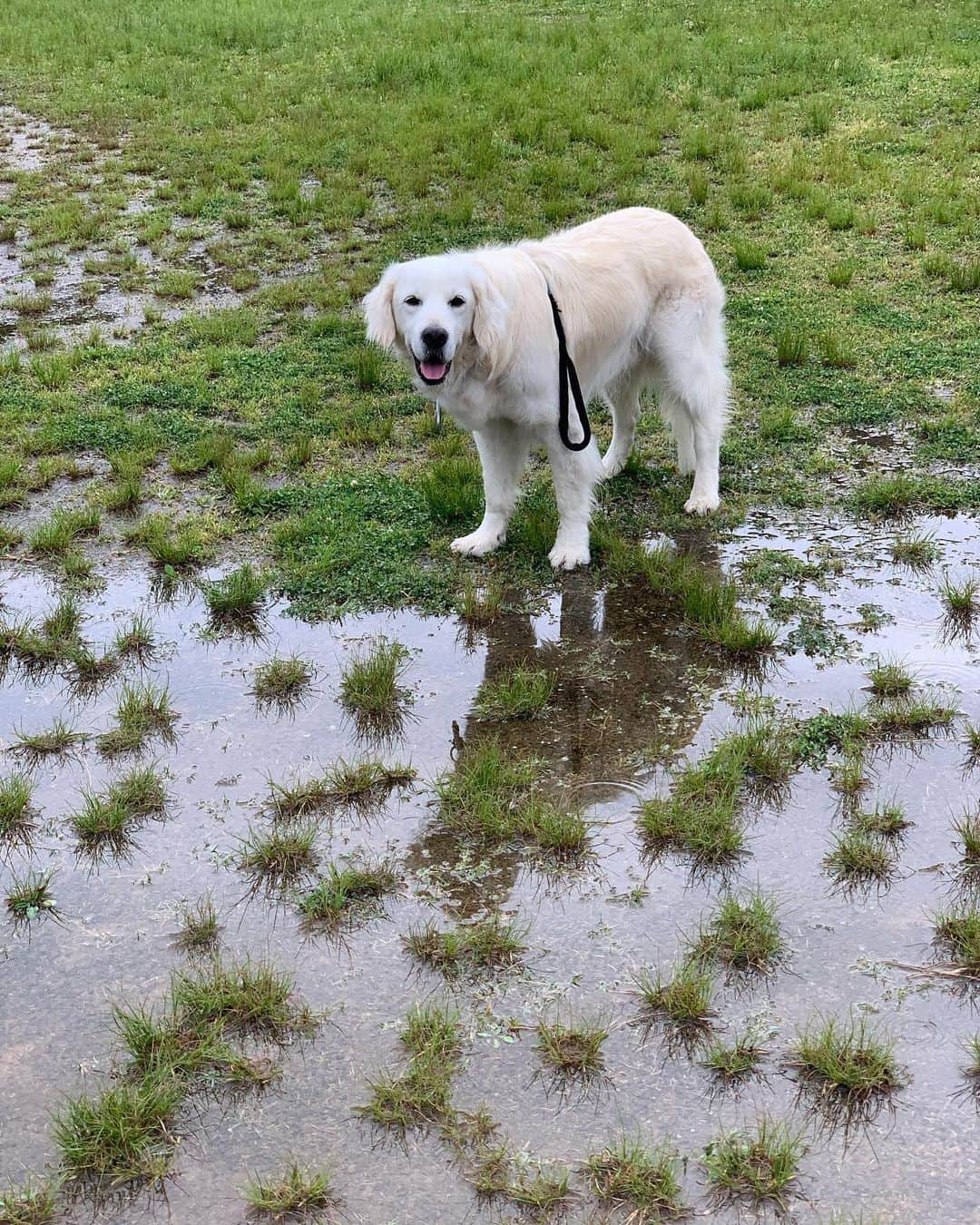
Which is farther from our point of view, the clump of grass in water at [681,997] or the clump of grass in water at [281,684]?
the clump of grass in water at [281,684]

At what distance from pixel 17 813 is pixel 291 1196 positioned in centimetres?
169

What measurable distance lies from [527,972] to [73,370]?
5.41m

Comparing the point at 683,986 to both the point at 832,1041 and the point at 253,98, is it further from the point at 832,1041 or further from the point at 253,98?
the point at 253,98

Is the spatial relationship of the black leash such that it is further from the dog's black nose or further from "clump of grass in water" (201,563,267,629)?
"clump of grass in water" (201,563,267,629)

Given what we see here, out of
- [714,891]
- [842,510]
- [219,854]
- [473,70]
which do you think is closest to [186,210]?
[473,70]

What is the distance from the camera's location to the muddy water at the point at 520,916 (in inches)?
97.5

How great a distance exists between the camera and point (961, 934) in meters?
2.92

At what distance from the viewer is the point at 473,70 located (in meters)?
12.9

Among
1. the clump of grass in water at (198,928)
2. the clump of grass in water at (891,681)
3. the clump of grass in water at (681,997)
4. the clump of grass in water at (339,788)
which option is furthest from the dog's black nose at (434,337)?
the clump of grass in water at (681,997)

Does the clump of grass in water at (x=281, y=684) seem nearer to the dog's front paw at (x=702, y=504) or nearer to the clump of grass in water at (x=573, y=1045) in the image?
the clump of grass in water at (x=573, y=1045)

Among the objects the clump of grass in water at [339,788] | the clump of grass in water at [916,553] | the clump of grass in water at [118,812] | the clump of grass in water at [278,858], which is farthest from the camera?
the clump of grass in water at [916,553]

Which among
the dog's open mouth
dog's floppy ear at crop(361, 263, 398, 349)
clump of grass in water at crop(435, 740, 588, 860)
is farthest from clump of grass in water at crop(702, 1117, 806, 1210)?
dog's floppy ear at crop(361, 263, 398, 349)

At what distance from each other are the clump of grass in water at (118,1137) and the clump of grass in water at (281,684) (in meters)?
1.69

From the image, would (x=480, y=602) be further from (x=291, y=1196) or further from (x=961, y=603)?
(x=291, y=1196)
